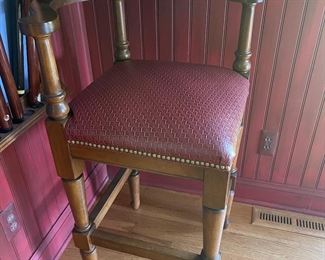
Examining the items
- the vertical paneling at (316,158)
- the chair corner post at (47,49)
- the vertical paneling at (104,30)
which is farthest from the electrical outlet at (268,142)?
the chair corner post at (47,49)

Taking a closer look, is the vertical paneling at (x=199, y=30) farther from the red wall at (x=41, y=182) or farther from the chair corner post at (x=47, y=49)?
the chair corner post at (x=47, y=49)

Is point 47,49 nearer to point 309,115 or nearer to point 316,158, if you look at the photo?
point 309,115

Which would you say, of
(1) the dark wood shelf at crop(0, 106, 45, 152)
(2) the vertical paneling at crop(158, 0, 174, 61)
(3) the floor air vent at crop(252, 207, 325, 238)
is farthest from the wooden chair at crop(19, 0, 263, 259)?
(3) the floor air vent at crop(252, 207, 325, 238)

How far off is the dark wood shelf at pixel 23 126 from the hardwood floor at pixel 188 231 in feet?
1.67

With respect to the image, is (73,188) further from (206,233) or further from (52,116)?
(206,233)

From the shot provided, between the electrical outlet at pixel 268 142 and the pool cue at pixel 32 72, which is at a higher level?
the pool cue at pixel 32 72

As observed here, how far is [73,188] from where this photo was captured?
0.87m

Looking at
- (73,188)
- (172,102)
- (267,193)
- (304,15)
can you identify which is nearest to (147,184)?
(267,193)

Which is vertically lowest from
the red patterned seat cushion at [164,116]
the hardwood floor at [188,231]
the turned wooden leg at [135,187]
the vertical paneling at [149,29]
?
the hardwood floor at [188,231]

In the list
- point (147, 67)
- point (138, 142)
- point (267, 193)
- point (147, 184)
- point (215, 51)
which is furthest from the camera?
point (147, 184)

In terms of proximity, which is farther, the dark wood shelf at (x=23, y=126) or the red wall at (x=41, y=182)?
the red wall at (x=41, y=182)

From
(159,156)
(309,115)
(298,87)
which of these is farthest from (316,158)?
(159,156)

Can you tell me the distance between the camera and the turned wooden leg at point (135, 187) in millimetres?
1263

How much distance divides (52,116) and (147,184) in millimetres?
749
